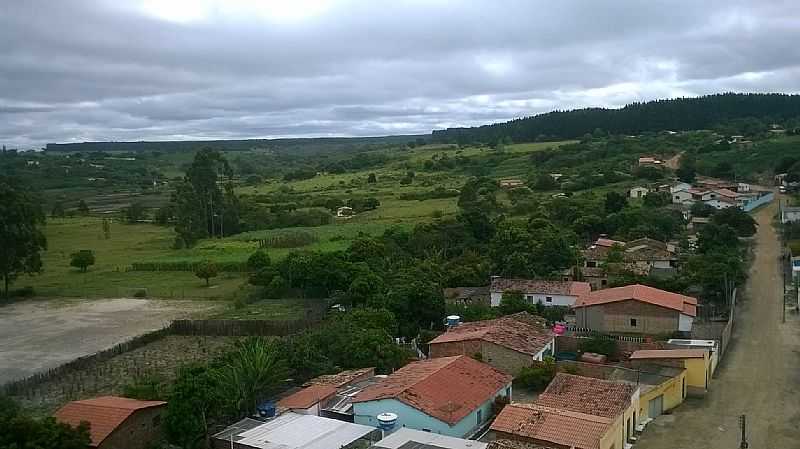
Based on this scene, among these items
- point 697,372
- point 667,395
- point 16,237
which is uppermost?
point 16,237

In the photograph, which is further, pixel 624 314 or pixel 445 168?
pixel 445 168

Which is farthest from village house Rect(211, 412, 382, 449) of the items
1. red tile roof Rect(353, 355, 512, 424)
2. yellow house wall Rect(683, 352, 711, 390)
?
yellow house wall Rect(683, 352, 711, 390)

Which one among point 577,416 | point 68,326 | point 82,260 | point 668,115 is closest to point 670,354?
point 577,416

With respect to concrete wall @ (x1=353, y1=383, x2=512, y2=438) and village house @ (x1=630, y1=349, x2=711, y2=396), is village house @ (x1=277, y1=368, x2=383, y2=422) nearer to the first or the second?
concrete wall @ (x1=353, y1=383, x2=512, y2=438)

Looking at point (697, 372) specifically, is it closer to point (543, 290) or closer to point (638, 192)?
point (543, 290)

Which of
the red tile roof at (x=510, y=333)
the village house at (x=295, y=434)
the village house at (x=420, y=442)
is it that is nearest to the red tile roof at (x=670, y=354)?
the red tile roof at (x=510, y=333)

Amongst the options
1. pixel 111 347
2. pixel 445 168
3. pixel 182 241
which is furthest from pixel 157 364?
pixel 445 168

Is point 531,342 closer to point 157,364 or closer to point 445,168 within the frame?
point 157,364
